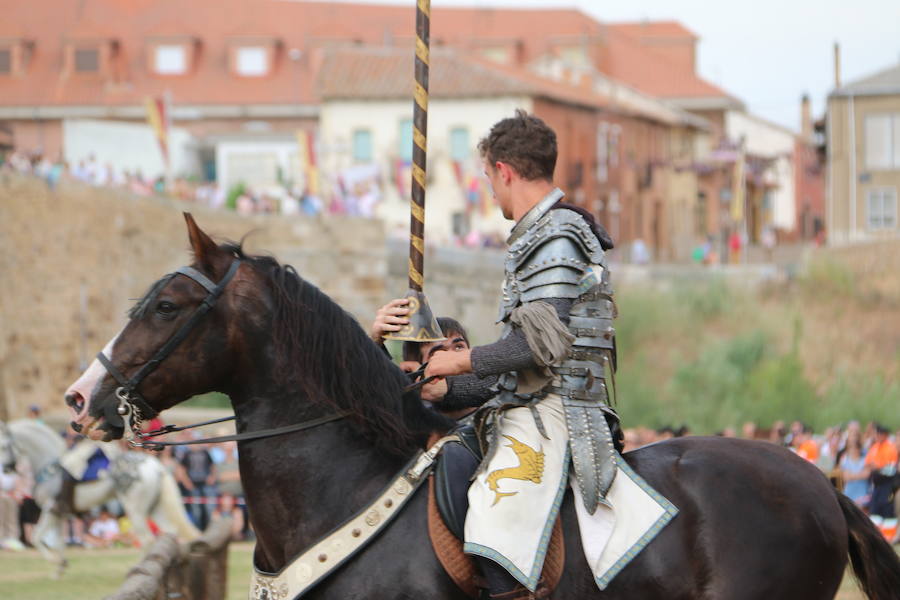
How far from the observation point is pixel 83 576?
13.0 metres

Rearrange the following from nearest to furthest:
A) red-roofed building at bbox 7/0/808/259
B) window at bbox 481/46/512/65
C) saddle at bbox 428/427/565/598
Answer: saddle at bbox 428/427/565/598 < red-roofed building at bbox 7/0/808/259 < window at bbox 481/46/512/65

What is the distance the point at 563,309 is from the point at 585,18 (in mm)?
67660

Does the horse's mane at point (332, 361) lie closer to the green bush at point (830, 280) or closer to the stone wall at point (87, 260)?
the stone wall at point (87, 260)

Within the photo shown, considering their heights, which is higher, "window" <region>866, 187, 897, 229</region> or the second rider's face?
"window" <region>866, 187, 897, 229</region>

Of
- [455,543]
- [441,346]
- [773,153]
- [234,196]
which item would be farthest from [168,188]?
[773,153]

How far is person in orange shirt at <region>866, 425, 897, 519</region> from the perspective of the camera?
14.7 m

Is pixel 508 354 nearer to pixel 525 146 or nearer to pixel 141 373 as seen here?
pixel 525 146

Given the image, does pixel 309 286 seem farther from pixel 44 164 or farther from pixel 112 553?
pixel 44 164

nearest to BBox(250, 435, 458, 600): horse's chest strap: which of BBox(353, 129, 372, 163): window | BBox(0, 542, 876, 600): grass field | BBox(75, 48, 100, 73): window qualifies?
BBox(0, 542, 876, 600): grass field

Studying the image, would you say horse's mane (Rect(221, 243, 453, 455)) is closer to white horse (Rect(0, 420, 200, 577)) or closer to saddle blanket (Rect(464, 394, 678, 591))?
saddle blanket (Rect(464, 394, 678, 591))

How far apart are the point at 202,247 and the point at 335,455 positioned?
968 mm

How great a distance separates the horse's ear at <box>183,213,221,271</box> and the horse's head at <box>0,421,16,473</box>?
1197cm

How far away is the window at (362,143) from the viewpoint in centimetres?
5216

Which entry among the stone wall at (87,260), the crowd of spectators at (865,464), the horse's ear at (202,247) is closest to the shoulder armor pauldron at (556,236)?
the horse's ear at (202,247)
